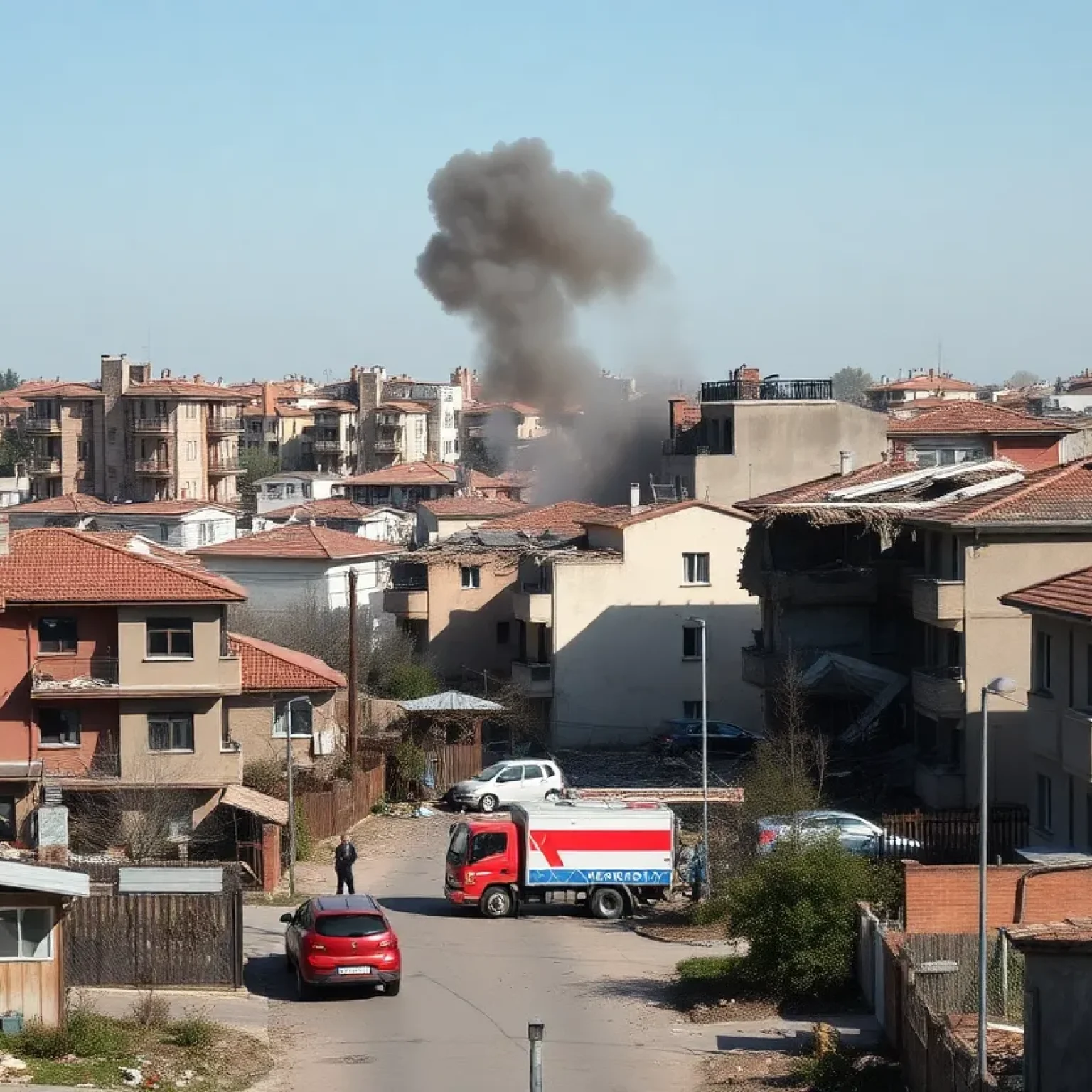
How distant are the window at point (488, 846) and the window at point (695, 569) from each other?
21612 millimetres

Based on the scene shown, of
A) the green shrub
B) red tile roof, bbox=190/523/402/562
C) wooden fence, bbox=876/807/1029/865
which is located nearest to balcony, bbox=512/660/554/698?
red tile roof, bbox=190/523/402/562

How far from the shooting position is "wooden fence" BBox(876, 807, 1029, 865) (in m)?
32.7

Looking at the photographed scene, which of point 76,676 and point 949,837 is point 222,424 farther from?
point 949,837

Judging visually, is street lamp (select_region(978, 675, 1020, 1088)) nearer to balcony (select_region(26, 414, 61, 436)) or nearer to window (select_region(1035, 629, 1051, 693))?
window (select_region(1035, 629, 1051, 693))

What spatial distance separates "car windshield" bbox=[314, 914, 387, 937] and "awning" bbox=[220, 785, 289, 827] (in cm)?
1029

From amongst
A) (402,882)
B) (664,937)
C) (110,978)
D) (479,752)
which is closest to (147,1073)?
(110,978)

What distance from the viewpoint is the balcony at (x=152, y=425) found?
114188 mm

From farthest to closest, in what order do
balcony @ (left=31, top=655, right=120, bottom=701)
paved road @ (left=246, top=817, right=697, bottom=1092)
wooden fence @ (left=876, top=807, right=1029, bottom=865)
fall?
balcony @ (left=31, top=655, right=120, bottom=701)
wooden fence @ (left=876, top=807, right=1029, bottom=865)
paved road @ (left=246, top=817, right=697, bottom=1092)

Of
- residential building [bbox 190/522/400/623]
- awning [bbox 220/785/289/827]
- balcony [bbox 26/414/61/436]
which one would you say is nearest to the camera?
awning [bbox 220/785/289/827]

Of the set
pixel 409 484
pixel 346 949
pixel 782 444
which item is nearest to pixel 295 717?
pixel 346 949

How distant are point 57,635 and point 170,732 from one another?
2.76m

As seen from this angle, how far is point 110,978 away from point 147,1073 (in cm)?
499

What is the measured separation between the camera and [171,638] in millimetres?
37219

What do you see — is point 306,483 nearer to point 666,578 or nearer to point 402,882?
point 666,578
